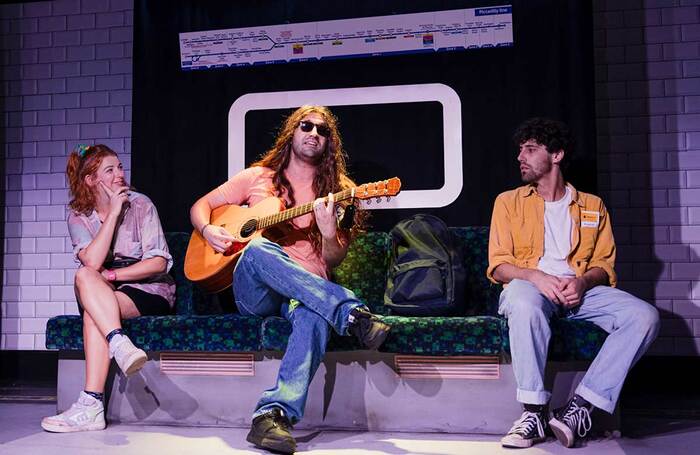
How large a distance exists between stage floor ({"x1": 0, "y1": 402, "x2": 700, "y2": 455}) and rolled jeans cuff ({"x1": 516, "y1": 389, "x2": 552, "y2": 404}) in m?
0.17

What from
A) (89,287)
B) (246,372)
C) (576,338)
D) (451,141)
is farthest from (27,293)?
(576,338)

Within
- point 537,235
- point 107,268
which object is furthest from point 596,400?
point 107,268

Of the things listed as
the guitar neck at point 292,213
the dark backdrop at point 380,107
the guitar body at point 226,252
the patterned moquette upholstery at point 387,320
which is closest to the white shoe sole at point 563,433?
the patterned moquette upholstery at point 387,320

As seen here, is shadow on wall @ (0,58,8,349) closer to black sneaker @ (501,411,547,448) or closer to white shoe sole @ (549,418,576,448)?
black sneaker @ (501,411,547,448)

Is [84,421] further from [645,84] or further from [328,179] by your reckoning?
[645,84]

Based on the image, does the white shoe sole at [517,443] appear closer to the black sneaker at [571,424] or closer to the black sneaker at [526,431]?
the black sneaker at [526,431]

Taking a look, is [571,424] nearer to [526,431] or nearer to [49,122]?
[526,431]

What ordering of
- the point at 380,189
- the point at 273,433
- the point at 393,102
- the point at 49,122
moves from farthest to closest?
1. the point at 49,122
2. the point at 393,102
3. the point at 380,189
4. the point at 273,433

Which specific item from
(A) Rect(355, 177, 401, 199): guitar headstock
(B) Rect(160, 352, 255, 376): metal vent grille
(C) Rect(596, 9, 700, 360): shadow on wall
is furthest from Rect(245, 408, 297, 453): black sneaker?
(C) Rect(596, 9, 700, 360): shadow on wall

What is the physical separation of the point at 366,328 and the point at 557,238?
3.62 ft

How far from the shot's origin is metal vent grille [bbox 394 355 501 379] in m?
3.06

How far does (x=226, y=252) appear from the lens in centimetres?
339

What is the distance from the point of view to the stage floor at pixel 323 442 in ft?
8.89

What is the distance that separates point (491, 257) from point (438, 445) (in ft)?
3.08
